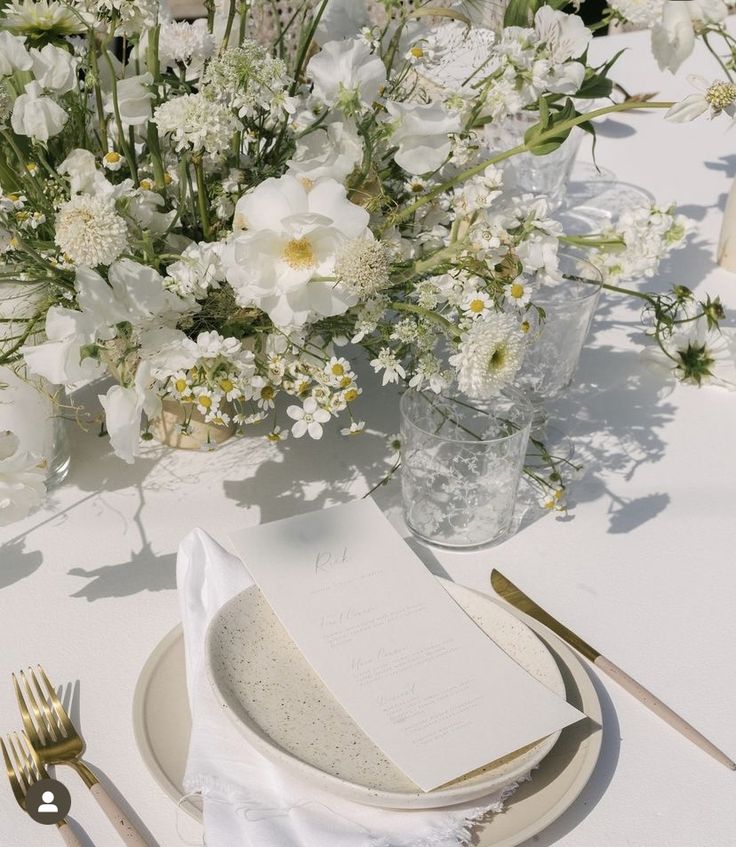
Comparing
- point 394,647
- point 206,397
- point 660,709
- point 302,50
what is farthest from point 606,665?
point 302,50

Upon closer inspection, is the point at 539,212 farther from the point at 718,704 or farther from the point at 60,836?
the point at 60,836

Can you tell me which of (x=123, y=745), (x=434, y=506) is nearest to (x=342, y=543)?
(x=434, y=506)

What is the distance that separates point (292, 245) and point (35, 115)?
0.22m

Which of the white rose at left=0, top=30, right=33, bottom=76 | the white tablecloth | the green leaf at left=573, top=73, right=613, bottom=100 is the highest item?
the white rose at left=0, top=30, right=33, bottom=76

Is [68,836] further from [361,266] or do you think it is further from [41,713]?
[361,266]

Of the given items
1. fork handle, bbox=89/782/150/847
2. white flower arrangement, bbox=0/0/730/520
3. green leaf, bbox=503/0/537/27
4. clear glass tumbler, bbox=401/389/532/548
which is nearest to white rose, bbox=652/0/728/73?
white flower arrangement, bbox=0/0/730/520

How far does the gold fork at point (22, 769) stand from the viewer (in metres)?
0.66

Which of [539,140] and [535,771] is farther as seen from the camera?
[539,140]

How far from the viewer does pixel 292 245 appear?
0.75 metres

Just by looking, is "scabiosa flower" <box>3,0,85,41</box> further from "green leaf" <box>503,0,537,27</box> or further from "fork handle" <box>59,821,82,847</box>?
"fork handle" <box>59,821,82,847</box>

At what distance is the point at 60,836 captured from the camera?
2.11 ft

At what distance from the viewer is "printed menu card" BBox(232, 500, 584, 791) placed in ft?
2.15

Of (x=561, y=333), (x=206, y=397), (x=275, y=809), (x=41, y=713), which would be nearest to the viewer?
(x=275, y=809)

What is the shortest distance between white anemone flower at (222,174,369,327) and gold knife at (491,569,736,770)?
0.96ft
